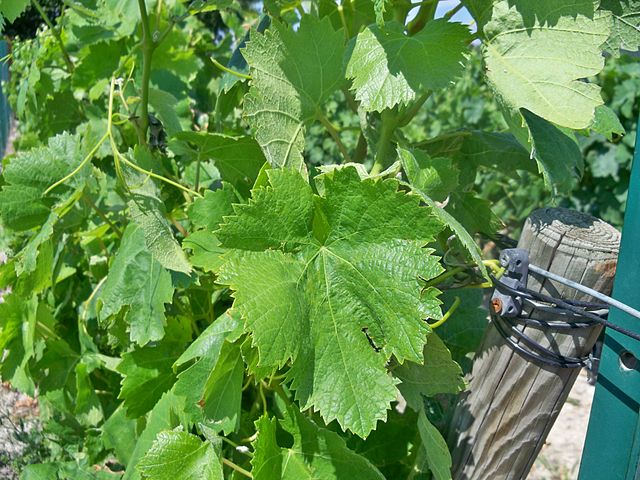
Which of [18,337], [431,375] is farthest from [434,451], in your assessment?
[18,337]

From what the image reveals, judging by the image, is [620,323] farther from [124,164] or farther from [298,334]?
[124,164]

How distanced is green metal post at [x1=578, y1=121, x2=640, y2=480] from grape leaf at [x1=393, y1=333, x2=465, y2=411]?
26 cm

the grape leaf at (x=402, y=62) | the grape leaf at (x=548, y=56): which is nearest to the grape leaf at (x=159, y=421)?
the grape leaf at (x=402, y=62)

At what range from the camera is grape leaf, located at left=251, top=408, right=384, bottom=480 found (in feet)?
4.33

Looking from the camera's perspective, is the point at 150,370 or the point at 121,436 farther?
the point at 121,436

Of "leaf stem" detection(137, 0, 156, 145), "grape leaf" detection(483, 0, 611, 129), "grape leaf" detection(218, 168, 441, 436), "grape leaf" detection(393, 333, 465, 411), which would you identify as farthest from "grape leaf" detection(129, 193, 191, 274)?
"grape leaf" detection(483, 0, 611, 129)

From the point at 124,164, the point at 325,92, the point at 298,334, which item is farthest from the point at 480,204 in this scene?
the point at 124,164

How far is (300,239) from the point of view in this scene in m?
1.17

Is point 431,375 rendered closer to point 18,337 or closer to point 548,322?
point 548,322

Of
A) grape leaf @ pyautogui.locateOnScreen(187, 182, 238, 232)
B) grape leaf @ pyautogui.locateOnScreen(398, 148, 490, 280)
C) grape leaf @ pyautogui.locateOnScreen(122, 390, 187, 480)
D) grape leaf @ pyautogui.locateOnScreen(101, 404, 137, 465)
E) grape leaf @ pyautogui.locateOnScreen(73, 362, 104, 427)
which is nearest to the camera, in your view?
grape leaf @ pyautogui.locateOnScreen(398, 148, 490, 280)

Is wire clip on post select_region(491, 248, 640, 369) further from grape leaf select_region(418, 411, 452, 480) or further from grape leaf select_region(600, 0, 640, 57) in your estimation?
grape leaf select_region(600, 0, 640, 57)

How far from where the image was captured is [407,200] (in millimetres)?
1121

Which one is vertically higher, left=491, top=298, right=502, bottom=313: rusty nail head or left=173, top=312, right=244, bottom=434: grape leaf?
left=491, top=298, right=502, bottom=313: rusty nail head

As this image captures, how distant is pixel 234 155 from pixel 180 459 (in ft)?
2.09
